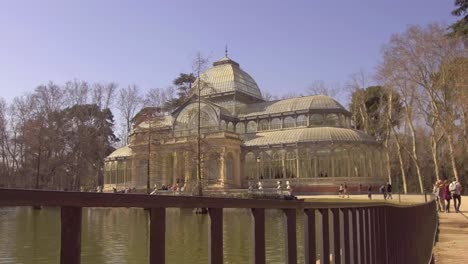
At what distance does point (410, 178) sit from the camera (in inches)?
2366

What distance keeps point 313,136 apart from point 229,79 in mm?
18223

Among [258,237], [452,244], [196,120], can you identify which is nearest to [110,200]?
[258,237]

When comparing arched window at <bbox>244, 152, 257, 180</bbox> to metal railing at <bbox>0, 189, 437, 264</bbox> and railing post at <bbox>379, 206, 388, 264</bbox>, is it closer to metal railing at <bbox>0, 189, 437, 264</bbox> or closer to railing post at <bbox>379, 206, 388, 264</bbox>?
metal railing at <bbox>0, 189, 437, 264</bbox>

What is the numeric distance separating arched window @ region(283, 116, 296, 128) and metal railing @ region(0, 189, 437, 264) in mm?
45994

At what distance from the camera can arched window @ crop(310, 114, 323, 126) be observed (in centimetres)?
5175

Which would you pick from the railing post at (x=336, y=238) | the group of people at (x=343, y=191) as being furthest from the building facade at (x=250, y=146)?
the railing post at (x=336, y=238)

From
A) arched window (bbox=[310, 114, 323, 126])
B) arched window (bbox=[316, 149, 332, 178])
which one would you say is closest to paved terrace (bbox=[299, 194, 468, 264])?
arched window (bbox=[316, 149, 332, 178])

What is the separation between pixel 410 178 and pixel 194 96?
30575 millimetres

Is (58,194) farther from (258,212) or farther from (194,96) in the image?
(194,96)

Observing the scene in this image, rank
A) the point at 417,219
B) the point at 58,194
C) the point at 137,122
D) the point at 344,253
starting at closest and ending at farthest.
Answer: the point at 58,194, the point at 344,253, the point at 417,219, the point at 137,122

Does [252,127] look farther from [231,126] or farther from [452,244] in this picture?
[452,244]

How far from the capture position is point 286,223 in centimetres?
282

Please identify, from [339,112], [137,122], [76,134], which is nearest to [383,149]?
[339,112]

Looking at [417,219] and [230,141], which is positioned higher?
[230,141]
